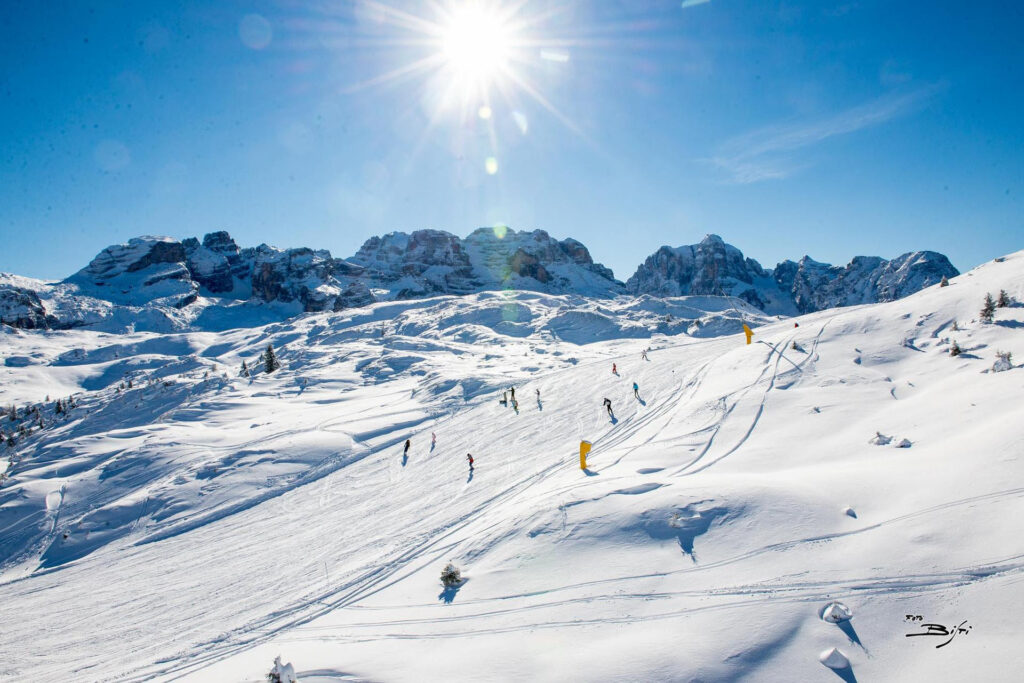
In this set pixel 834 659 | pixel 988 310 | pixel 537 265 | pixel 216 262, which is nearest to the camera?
pixel 834 659

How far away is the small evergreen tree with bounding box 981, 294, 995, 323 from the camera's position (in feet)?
55.2

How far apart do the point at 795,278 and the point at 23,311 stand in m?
246

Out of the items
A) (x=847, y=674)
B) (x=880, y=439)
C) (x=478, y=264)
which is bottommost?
(x=847, y=674)

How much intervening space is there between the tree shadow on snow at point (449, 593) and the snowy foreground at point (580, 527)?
0.68ft

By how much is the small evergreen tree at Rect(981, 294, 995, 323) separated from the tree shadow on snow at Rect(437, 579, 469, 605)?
2097 cm

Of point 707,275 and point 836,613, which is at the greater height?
point 707,275

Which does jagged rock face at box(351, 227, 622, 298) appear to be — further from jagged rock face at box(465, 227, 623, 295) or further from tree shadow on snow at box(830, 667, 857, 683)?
tree shadow on snow at box(830, 667, 857, 683)

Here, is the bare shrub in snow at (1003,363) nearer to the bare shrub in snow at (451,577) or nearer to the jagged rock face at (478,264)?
the bare shrub in snow at (451,577)

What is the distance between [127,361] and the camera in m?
80.5

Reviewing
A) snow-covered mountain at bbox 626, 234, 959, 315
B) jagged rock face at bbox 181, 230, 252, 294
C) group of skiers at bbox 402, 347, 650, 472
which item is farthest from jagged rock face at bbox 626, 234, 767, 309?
group of skiers at bbox 402, 347, 650, 472

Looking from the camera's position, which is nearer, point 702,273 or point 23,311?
point 23,311

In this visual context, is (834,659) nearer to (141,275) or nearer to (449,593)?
(449,593)

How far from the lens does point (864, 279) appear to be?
158 meters

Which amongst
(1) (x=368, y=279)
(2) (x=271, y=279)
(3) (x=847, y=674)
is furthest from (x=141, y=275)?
(3) (x=847, y=674)
